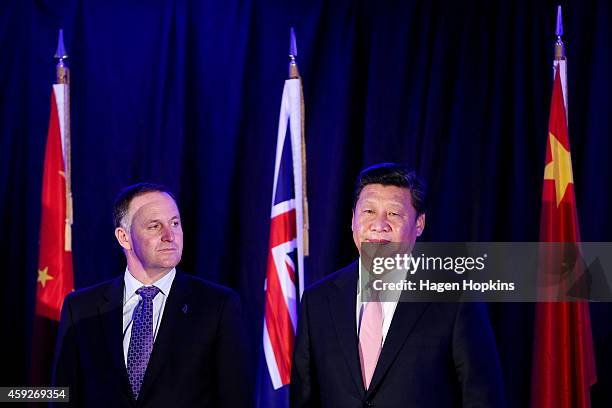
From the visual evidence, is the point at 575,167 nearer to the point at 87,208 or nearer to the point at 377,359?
the point at 377,359

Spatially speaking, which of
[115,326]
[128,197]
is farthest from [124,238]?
[115,326]

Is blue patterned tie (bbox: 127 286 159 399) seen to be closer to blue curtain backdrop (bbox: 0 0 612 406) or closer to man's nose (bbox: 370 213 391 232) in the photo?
man's nose (bbox: 370 213 391 232)

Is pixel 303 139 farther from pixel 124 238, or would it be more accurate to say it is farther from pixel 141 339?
pixel 141 339

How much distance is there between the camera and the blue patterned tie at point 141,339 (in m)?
3.02

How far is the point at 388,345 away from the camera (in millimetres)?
2791

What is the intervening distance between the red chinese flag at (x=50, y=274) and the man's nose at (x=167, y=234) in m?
1.29

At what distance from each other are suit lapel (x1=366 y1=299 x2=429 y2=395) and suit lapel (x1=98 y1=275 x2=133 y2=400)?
934 mm

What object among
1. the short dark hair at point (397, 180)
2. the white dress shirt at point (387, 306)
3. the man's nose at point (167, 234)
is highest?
the short dark hair at point (397, 180)

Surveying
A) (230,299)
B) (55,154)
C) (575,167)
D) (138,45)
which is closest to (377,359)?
(230,299)

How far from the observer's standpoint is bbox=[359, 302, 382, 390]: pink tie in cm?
281

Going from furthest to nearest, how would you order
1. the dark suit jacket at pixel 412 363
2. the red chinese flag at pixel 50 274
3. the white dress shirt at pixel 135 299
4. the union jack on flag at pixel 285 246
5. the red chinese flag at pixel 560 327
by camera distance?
the red chinese flag at pixel 50 274, the union jack on flag at pixel 285 246, the red chinese flag at pixel 560 327, the white dress shirt at pixel 135 299, the dark suit jacket at pixel 412 363

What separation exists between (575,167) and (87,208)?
278 cm

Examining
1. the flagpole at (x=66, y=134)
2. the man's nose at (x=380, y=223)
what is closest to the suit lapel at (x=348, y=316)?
the man's nose at (x=380, y=223)

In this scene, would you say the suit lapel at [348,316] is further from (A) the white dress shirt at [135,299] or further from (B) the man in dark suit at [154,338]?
(A) the white dress shirt at [135,299]
